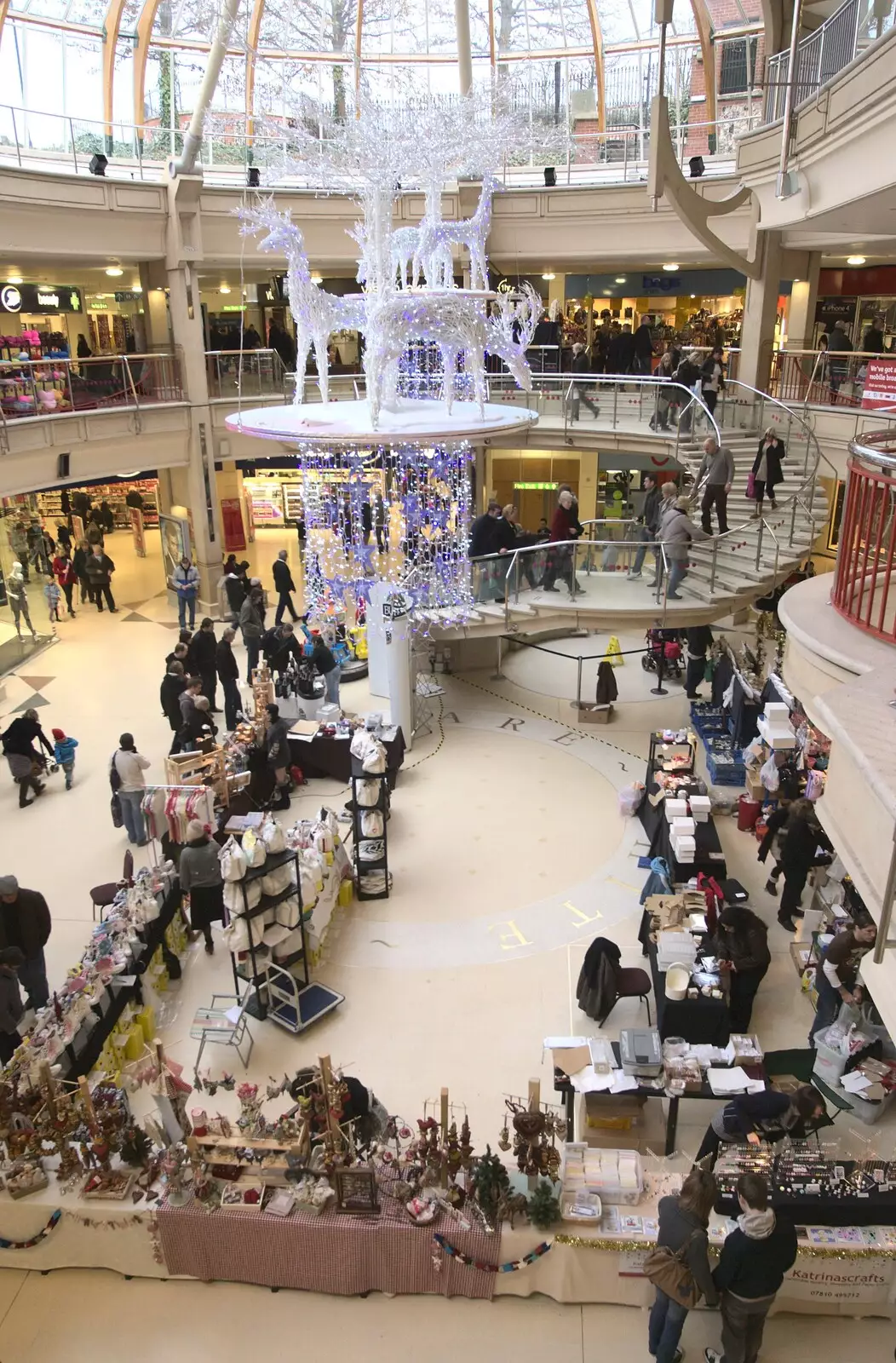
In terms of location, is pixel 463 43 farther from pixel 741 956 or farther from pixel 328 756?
pixel 741 956

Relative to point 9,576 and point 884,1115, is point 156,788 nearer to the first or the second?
point 884,1115

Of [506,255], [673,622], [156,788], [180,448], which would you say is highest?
[506,255]

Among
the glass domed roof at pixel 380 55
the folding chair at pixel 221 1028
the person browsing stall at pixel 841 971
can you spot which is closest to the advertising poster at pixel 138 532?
the glass domed roof at pixel 380 55

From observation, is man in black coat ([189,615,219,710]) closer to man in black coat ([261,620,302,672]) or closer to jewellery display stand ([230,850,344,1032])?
man in black coat ([261,620,302,672])

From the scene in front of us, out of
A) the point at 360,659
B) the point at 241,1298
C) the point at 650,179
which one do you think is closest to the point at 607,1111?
the point at 241,1298

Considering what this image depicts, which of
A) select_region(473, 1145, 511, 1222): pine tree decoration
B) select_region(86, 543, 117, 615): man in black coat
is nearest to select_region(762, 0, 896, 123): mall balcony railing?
select_region(473, 1145, 511, 1222): pine tree decoration

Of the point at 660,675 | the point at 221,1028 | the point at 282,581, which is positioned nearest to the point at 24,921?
the point at 221,1028

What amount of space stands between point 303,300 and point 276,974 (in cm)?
902

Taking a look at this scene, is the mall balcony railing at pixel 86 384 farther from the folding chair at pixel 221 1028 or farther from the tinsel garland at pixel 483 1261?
the tinsel garland at pixel 483 1261

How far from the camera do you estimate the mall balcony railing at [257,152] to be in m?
18.3

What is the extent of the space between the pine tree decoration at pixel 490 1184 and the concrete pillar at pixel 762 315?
15.7 m

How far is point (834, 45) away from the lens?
12055mm

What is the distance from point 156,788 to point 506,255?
15.2 meters

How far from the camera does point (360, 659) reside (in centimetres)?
1569
